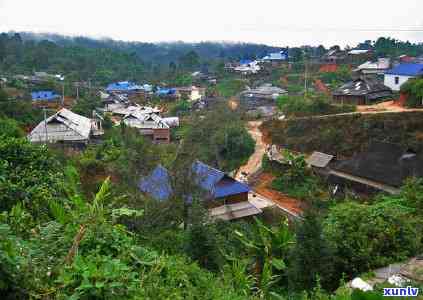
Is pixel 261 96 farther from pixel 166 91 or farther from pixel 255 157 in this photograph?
pixel 255 157

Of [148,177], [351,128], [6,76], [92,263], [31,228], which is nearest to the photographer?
[92,263]

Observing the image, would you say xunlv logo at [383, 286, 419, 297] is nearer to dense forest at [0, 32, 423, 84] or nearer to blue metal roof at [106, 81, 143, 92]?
blue metal roof at [106, 81, 143, 92]

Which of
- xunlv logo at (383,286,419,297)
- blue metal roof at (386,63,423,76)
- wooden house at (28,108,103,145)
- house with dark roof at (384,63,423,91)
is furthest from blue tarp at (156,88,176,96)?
xunlv logo at (383,286,419,297)

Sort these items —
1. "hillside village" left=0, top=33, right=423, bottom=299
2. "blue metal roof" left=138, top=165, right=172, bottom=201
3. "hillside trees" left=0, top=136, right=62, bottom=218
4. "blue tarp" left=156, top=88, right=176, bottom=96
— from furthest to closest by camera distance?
"blue tarp" left=156, top=88, right=176, bottom=96 < "blue metal roof" left=138, top=165, right=172, bottom=201 < "hillside trees" left=0, top=136, right=62, bottom=218 < "hillside village" left=0, top=33, right=423, bottom=299

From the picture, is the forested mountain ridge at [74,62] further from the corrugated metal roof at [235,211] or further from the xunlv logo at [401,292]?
the xunlv logo at [401,292]

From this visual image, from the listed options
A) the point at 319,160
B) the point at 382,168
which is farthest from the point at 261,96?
the point at 382,168

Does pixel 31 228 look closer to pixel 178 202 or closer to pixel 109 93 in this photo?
pixel 178 202

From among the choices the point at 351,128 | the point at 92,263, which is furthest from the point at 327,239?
the point at 351,128
